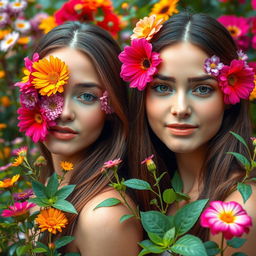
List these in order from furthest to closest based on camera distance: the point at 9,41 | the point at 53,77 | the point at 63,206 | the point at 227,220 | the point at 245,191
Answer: the point at 9,41, the point at 53,77, the point at 63,206, the point at 245,191, the point at 227,220

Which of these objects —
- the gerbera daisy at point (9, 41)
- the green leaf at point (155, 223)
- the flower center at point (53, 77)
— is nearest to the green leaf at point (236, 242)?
the green leaf at point (155, 223)

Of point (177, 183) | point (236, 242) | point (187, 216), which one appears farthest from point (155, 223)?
point (177, 183)

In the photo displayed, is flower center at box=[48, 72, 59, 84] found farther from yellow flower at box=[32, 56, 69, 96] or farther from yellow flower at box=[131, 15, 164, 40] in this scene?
yellow flower at box=[131, 15, 164, 40]

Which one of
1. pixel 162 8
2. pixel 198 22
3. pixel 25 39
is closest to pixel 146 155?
pixel 198 22

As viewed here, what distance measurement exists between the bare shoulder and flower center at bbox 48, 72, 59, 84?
371mm

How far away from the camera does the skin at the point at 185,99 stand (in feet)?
4.92

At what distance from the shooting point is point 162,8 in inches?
80.1

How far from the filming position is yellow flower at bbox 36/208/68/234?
1403mm

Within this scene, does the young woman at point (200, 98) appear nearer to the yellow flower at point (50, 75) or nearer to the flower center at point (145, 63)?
the flower center at point (145, 63)

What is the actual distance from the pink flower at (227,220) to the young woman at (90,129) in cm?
39

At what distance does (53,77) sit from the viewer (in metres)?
1.61

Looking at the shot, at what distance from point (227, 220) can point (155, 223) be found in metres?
0.20

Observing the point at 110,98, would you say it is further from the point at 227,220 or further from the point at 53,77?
the point at 227,220

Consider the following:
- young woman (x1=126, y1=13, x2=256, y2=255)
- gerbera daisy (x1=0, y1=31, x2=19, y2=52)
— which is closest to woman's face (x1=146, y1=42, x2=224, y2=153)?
young woman (x1=126, y1=13, x2=256, y2=255)
